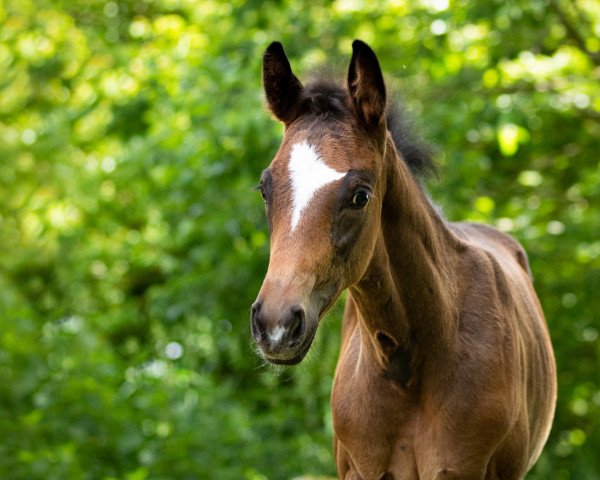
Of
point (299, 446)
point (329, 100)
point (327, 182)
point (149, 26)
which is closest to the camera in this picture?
point (327, 182)

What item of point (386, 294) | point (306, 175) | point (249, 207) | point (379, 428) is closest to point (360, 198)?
point (306, 175)

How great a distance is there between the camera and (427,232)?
12.4 feet

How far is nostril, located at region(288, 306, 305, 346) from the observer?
2.90m

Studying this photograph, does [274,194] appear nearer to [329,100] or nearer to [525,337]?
[329,100]

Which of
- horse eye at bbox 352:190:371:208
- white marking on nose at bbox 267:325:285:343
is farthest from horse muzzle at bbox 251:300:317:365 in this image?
horse eye at bbox 352:190:371:208

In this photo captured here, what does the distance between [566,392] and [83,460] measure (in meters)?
4.41

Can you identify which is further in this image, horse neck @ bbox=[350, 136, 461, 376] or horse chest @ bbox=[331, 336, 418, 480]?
horse chest @ bbox=[331, 336, 418, 480]

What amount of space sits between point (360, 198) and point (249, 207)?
526cm

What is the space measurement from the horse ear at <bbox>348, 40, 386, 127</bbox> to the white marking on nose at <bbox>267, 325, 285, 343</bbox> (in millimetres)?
936

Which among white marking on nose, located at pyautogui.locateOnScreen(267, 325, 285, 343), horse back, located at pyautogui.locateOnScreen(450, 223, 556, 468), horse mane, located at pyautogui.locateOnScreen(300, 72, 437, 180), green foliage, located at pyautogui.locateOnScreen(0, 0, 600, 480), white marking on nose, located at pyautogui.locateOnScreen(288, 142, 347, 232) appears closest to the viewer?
white marking on nose, located at pyautogui.locateOnScreen(267, 325, 285, 343)

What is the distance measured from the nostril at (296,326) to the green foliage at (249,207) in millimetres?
4342

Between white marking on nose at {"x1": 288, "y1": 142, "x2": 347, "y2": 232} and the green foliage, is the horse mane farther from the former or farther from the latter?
the green foliage

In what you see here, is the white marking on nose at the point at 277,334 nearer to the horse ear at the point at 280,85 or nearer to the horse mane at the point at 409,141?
the horse ear at the point at 280,85

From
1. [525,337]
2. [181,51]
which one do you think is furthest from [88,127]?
[525,337]
